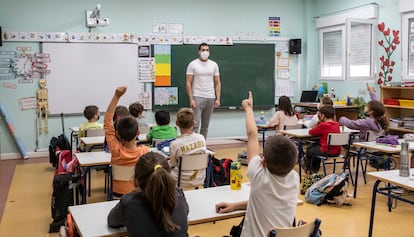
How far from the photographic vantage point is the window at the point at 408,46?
689 centimetres

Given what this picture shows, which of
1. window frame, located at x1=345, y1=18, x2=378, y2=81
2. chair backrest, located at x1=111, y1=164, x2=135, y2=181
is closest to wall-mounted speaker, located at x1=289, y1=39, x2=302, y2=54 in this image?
window frame, located at x1=345, y1=18, x2=378, y2=81

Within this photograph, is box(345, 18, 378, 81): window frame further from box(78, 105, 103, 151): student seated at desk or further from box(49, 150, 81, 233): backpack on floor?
box(49, 150, 81, 233): backpack on floor

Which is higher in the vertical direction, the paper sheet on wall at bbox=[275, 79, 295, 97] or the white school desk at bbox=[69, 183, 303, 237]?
the paper sheet on wall at bbox=[275, 79, 295, 97]

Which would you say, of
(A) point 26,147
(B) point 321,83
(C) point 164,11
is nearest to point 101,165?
(A) point 26,147

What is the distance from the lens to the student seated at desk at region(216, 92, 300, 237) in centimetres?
212

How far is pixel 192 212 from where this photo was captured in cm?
233

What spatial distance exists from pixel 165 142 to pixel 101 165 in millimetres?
760

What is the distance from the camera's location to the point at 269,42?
8914mm

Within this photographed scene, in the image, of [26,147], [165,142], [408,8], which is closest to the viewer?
[165,142]

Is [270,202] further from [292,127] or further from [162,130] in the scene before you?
[292,127]

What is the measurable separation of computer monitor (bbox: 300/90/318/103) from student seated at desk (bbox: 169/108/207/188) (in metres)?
5.35

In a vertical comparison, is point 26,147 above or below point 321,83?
below

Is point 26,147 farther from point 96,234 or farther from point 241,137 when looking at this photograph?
point 96,234

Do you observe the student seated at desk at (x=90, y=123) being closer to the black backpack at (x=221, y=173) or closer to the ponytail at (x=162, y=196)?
the black backpack at (x=221, y=173)
